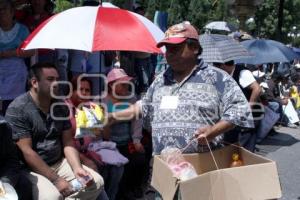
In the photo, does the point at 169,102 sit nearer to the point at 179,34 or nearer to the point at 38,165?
the point at 179,34

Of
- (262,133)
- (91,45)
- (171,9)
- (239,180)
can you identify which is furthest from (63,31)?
(171,9)

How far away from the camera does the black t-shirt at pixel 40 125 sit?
161 inches

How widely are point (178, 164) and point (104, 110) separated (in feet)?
5.63

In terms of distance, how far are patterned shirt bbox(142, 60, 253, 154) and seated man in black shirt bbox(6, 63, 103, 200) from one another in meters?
1.02

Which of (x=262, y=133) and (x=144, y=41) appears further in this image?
(x=262, y=133)

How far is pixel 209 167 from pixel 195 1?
42507 mm

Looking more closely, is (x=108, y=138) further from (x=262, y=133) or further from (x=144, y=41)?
(x=262, y=133)

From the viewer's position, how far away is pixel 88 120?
179 inches

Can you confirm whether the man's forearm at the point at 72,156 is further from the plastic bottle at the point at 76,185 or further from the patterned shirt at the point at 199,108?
the patterned shirt at the point at 199,108

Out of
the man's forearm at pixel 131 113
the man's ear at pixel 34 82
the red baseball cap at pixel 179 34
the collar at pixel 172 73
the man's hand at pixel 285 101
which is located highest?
the red baseball cap at pixel 179 34

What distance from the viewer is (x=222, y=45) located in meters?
6.55

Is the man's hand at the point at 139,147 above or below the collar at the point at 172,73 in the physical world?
below

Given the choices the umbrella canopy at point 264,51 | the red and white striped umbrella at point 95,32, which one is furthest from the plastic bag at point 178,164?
the umbrella canopy at point 264,51

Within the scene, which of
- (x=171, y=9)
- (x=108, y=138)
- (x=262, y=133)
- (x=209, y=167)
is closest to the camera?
(x=209, y=167)
